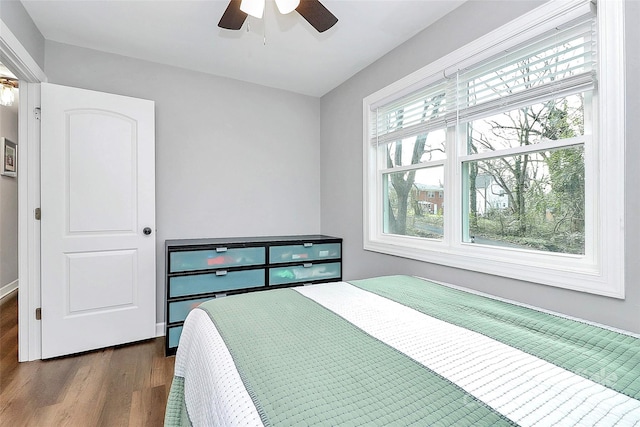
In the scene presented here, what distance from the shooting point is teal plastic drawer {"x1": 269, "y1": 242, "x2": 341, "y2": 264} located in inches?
111

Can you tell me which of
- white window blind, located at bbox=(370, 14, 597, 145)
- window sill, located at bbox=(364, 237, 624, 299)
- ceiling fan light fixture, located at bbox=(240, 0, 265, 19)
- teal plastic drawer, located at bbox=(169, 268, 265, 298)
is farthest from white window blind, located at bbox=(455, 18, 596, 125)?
teal plastic drawer, located at bbox=(169, 268, 265, 298)

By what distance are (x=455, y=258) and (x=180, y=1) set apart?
2.42m

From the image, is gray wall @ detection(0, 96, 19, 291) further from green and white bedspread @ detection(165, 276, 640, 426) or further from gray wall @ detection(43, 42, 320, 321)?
green and white bedspread @ detection(165, 276, 640, 426)

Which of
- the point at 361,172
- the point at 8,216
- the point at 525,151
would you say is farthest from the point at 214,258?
the point at 8,216

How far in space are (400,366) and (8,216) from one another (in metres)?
5.18

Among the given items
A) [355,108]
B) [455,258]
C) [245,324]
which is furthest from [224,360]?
[355,108]

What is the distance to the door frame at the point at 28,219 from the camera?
2.23 m

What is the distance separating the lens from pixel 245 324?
119 centimetres

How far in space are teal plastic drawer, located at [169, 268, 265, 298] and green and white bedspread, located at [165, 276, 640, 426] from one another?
1.12 meters

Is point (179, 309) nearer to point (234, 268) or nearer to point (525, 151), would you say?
point (234, 268)

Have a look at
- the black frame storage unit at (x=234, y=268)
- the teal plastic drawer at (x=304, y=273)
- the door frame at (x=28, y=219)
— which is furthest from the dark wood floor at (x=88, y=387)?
the teal plastic drawer at (x=304, y=273)

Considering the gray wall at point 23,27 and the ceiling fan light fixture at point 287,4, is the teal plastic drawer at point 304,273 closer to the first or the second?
the ceiling fan light fixture at point 287,4

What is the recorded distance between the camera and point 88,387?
1.95 metres

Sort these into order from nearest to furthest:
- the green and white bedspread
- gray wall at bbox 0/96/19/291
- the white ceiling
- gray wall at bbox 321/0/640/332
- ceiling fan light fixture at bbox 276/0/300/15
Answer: the green and white bedspread < gray wall at bbox 321/0/640/332 < ceiling fan light fixture at bbox 276/0/300/15 < the white ceiling < gray wall at bbox 0/96/19/291
